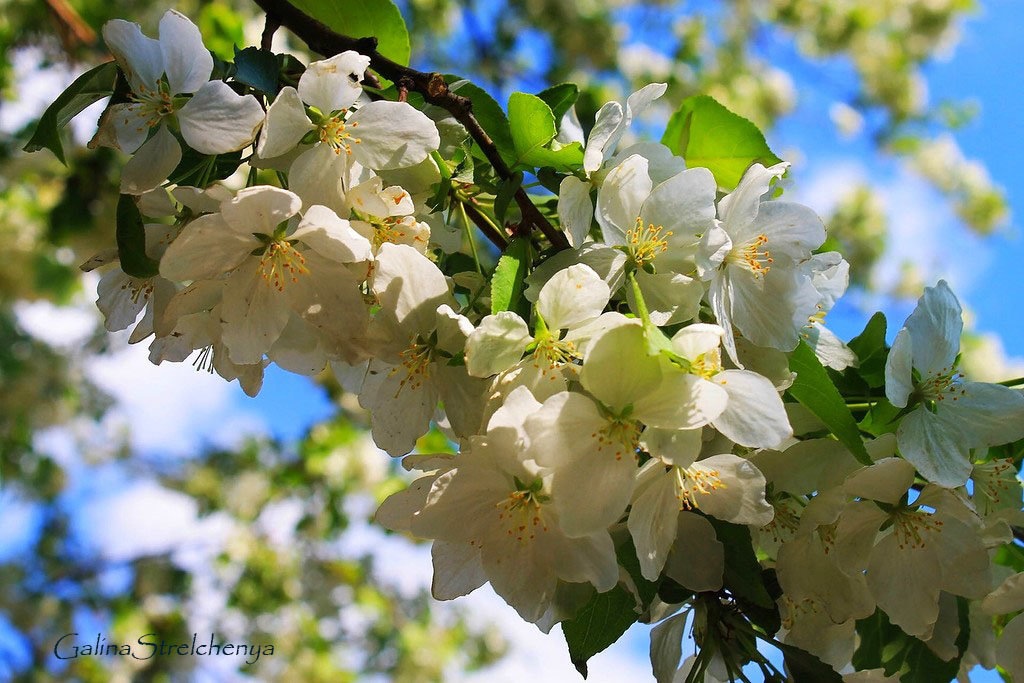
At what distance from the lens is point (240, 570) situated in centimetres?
392

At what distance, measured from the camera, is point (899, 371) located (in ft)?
2.31

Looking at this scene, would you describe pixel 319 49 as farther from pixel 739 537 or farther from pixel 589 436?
pixel 739 537

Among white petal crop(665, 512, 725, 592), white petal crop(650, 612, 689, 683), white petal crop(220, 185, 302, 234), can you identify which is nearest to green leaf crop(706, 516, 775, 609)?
white petal crop(665, 512, 725, 592)

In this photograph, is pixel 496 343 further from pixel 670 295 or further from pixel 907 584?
pixel 907 584

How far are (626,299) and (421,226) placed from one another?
0.18m

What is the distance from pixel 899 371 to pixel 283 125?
0.54m

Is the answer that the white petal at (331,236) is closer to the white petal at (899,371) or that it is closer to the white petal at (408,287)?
the white petal at (408,287)

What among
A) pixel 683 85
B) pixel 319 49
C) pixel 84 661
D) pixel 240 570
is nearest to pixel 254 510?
pixel 240 570

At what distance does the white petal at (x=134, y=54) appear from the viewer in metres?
0.64

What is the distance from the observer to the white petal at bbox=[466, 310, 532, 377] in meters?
0.59

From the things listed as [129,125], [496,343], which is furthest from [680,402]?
[129,125]

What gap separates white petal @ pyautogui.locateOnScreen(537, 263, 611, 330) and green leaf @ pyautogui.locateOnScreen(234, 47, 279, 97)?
0.28m

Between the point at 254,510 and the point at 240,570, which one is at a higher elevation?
the point at 254,510

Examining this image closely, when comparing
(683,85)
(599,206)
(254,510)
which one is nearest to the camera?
(599,206)
